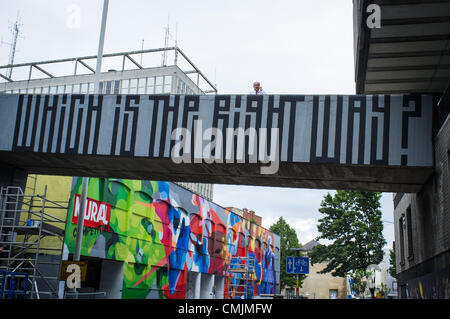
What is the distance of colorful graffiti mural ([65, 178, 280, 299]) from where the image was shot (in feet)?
88.6

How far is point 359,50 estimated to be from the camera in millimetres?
13289

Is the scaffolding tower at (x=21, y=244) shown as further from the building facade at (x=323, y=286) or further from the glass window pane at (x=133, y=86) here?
the glass window pane at (x=133, y=86)

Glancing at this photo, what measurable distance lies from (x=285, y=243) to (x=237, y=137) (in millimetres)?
76024

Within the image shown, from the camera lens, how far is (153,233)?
1299 inches

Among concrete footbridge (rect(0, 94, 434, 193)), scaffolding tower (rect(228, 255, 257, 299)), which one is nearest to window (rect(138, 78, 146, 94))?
scaffolding tower (rect(228, 255, 257, 299))

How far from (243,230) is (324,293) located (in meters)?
46.8

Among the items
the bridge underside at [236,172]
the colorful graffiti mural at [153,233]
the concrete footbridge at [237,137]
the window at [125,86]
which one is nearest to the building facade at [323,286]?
the colorful graffiti mural at [153,233]

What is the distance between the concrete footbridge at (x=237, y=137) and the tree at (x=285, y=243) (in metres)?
67.2

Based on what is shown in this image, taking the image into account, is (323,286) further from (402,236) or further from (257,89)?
(257,89)

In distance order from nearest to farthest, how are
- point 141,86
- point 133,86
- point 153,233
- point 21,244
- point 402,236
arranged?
point 21,244 < point 402,236 < point 153,233 < point 141,86 < point 133,86

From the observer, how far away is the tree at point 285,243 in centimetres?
8194

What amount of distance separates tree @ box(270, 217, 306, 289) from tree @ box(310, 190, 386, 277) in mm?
26167

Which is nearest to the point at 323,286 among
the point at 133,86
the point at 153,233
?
the point at 133,86

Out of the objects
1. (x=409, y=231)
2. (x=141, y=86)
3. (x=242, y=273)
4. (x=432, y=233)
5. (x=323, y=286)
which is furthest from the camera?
(x=141, y=86)
